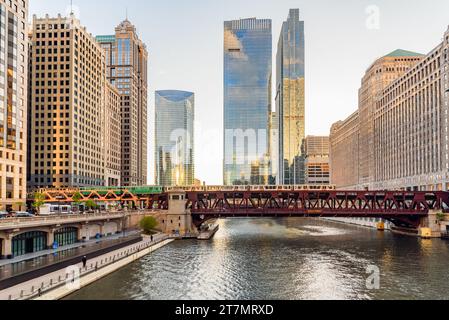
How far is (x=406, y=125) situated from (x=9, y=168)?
503ft

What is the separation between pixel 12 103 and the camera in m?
104

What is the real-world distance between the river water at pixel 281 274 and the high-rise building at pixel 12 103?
157 ft

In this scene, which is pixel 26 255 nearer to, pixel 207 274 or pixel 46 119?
pixel 207 274

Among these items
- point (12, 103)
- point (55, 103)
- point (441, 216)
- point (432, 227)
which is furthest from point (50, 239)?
point (55, 103)

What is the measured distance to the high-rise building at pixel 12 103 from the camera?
10050 centimetres

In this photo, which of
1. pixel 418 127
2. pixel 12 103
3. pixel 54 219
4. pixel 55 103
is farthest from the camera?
pixel 55 103

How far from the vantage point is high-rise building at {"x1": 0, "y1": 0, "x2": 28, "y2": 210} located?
100 meters

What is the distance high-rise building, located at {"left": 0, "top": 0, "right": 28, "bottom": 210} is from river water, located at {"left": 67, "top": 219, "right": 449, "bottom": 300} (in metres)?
47.9

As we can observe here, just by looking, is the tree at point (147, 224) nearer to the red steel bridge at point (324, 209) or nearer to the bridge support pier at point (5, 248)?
the red steel bridge at point (324, 209)

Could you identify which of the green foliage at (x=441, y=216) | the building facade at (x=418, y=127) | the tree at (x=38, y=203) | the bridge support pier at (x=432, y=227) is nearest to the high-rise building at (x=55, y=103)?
the tree at (x=38, y=203)

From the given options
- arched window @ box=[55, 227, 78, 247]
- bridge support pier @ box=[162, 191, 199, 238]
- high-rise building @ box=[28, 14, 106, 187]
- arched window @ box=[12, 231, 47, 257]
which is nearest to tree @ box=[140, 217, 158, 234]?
bridge support pier @ box=[162, 191, 199, 238]

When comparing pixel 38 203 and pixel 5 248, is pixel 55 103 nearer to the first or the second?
pixel 38 203

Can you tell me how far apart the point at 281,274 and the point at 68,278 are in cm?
2995
